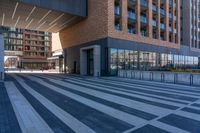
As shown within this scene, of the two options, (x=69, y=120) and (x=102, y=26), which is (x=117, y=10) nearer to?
(x=102, y=26)

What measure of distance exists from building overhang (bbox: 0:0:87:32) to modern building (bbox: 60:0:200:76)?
2003 mm

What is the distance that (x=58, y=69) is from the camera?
148ft

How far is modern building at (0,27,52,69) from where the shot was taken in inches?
2997

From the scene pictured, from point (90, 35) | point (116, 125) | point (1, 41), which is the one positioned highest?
point (90, 35)

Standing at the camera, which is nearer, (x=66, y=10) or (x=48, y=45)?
(x=66, y=10)

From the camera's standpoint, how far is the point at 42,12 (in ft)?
91.1

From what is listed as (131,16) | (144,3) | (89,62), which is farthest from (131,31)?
(89,62)

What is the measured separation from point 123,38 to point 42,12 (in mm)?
14131

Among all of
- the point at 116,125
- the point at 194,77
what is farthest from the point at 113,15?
the point at 116,125

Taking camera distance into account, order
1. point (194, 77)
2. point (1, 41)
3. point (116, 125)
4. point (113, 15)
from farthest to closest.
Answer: point (113, 15), point (1, 41), point (194, 77), point (116, 125)

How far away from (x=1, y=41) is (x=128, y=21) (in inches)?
797

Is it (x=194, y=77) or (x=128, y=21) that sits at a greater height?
(x=128, y=21)

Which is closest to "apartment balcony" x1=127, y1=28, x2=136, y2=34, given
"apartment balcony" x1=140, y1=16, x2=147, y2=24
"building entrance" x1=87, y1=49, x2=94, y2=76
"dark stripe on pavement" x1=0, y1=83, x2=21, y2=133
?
"apartment balcony" x1=140, y1=16, x2=147, y2=24

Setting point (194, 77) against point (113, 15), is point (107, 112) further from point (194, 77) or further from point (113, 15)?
point (113, 15)
